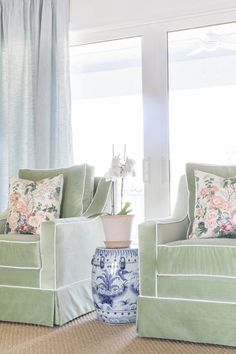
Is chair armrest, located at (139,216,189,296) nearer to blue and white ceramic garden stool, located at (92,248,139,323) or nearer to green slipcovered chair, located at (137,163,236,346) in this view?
green slipcovered chair, located at (137,163,236,346)

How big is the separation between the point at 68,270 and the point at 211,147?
4.85ft

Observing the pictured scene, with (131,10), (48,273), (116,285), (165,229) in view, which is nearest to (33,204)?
(48,273)

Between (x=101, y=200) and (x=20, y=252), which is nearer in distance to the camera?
(x=20, y=252)

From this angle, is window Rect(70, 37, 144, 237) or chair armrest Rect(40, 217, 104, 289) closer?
chair armrest Rect(40, 217, 104, 289)

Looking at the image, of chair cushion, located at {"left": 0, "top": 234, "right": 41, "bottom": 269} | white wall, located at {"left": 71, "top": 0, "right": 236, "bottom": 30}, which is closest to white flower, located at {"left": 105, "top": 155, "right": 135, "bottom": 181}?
chair cushion, located at {"left": 0, "top": 234, "right": 41, "bottom": 269}

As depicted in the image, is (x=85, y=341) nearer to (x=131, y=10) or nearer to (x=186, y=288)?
(x=186, y=288)

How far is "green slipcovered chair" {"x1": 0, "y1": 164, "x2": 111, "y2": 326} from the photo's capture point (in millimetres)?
3080

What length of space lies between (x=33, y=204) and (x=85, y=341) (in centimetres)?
105

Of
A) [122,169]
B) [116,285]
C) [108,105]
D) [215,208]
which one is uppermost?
[108,105]

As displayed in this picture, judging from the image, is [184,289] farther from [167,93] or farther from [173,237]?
[167,93]

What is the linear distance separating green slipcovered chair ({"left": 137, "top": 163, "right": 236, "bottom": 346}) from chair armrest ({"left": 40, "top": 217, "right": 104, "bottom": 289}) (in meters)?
0.54

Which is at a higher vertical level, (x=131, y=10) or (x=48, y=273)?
(x=131, y=10)

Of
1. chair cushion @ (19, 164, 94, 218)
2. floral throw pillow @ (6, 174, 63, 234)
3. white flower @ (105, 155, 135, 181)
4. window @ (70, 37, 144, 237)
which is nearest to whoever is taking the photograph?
white flower @ (105, 155, 135, 181)

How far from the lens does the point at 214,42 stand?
13.1ft
